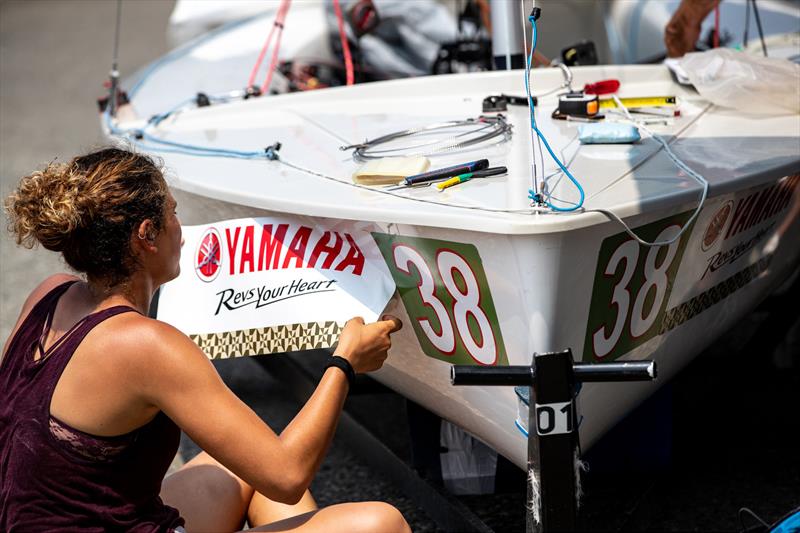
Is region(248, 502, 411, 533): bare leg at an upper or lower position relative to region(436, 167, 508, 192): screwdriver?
lower

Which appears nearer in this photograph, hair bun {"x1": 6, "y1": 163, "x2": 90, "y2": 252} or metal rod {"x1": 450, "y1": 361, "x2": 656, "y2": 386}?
metal rod {"x1": 450, "y1": 361, "x2": 656, "y2": 386}

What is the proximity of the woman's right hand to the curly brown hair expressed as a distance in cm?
41

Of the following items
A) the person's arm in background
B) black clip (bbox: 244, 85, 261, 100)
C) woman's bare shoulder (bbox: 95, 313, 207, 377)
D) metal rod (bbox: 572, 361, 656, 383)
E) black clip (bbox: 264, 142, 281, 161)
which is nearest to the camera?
metal rod (bbox: 572, 361, 656, 383)

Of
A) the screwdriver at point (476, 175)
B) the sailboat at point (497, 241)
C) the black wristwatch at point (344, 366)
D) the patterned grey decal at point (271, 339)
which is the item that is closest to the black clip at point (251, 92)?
the sailboat at point (497, 241)

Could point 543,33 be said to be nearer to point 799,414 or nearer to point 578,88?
point 578,88

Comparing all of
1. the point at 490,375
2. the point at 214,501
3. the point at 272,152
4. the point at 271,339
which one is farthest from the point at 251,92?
the point at 490,375

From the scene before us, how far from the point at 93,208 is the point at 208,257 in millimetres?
663

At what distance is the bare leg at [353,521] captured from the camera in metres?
1.70

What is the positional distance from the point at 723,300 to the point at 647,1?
175cm

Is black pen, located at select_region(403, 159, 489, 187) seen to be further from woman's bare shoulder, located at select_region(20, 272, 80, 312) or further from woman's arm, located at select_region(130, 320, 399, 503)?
woman's bare shoulder, located at select_region(20, 272, 80, 312)

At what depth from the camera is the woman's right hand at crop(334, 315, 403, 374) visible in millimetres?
1777

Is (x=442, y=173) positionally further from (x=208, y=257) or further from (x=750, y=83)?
(x=750, y=83)

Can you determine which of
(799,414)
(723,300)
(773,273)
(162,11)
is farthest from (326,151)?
(162,11)

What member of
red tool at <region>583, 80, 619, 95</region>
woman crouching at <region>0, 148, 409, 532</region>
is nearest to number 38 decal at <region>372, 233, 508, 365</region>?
woman crouching at <region>0, 148, 409, 532</region>
